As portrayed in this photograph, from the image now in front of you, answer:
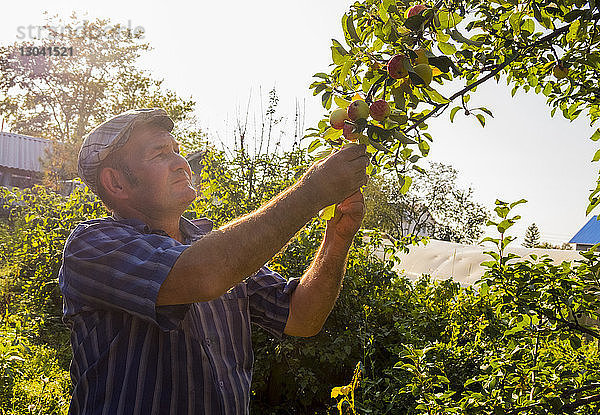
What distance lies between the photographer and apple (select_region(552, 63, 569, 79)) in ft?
6.75

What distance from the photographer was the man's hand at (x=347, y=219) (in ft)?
5.23

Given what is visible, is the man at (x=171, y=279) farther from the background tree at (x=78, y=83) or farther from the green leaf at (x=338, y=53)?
the background tree at (x=78, y=83)

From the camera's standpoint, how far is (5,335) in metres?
4.43

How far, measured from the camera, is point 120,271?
54.3 inches

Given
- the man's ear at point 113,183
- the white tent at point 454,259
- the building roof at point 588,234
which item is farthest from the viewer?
the building roof at point 588,234

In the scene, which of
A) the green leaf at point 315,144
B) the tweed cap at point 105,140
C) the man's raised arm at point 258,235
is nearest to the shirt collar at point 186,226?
the tweed cap at point 105,140

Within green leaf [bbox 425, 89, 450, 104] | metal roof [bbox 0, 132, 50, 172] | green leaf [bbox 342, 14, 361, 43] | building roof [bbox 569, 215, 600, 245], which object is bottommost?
green leaf [bbox 425, 89, 450, 104]

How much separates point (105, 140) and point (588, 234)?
1076 inches

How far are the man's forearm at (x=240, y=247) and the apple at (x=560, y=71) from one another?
4.29 ft

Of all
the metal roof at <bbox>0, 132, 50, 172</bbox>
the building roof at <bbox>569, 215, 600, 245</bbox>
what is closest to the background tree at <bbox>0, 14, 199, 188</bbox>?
the metal roof at <bbox>0, 132, 50, 172</bbox>

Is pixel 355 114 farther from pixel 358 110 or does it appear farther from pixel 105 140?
pixel 105 140

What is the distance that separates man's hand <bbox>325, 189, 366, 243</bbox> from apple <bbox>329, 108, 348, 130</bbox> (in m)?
0.31

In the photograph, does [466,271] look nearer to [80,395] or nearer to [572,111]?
[572,111]

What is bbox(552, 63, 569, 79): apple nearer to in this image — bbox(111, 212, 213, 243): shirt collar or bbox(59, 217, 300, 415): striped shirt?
bbox(111, 212, 213, 243): shirt collar
